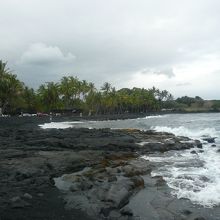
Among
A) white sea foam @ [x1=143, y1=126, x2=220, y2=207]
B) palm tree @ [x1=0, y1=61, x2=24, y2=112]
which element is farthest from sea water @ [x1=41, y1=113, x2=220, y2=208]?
palm tree @ [x1=0, y1=61, x2=24, y2=112]

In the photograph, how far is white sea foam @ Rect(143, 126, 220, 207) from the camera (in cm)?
1234

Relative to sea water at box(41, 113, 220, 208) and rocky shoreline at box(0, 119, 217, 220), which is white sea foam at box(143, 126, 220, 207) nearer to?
sea water at box(41, 113, 220, 208)

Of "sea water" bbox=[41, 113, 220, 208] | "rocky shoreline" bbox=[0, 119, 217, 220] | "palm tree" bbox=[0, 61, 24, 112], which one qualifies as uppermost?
"palm tree" bbox=[0, 61, 24, 112]

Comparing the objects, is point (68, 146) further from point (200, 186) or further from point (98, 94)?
point (98, 94)

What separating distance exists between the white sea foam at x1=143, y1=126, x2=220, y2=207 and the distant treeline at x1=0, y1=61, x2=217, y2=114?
4790cm

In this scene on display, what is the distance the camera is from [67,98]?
100938 mm

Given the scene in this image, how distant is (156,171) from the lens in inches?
659

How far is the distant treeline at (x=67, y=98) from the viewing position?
221 ft

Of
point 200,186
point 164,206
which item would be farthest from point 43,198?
point 200,186

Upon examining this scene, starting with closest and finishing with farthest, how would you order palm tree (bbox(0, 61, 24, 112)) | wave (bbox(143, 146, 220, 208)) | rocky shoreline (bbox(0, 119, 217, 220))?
rocky shoreline (bbox(0, 119, 217, 220)) < wave (bbox(143, 146, 220, 208)) < palm tree (bbox(0, 61, 24, 112))

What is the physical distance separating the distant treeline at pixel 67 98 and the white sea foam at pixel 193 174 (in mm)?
47903

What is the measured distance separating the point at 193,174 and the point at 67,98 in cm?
8661

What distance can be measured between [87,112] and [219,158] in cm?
9002

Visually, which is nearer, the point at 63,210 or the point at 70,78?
the point at 63,210
